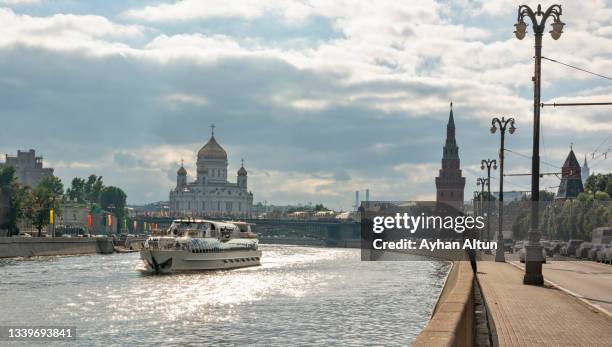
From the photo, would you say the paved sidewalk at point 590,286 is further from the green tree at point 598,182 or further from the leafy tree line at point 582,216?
the green tree at point 598,182

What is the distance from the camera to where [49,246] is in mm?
118375

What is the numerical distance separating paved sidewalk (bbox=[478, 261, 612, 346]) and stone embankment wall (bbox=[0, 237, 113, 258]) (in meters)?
82.4

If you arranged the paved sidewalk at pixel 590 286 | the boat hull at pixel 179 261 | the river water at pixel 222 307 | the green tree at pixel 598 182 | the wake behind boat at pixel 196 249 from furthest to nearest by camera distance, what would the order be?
the green tree at pixel 598 182
the wake behind boat at pixel 196 249
the boat hull at pixel 179 261
the river water at pixel 222 307
the paved sidewalk at pixel 590 286

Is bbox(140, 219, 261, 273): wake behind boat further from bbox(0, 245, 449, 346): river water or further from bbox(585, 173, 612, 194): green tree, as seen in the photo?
bbox(585, 173, 612, 194): green tree

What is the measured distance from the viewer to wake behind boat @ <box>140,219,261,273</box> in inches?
3177

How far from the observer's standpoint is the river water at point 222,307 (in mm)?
34406

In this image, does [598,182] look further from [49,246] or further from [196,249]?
[196,249]

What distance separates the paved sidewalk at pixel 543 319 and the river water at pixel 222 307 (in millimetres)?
4543

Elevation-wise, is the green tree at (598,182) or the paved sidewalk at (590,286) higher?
the green tree at (598,182)

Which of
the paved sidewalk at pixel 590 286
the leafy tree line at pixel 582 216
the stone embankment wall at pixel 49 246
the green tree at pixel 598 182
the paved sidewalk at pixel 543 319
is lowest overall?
the stone embankment wall at pixel 49 246

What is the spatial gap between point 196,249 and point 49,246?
141ft

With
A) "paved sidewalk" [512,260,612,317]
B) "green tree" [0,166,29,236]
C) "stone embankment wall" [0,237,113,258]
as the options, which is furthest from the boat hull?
"green tree" [0,166,29,236]

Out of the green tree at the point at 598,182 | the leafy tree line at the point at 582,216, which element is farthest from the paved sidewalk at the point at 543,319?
the green tree at the point at 598,182

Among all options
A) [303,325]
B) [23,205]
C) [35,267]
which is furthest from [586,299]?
[23,205]
